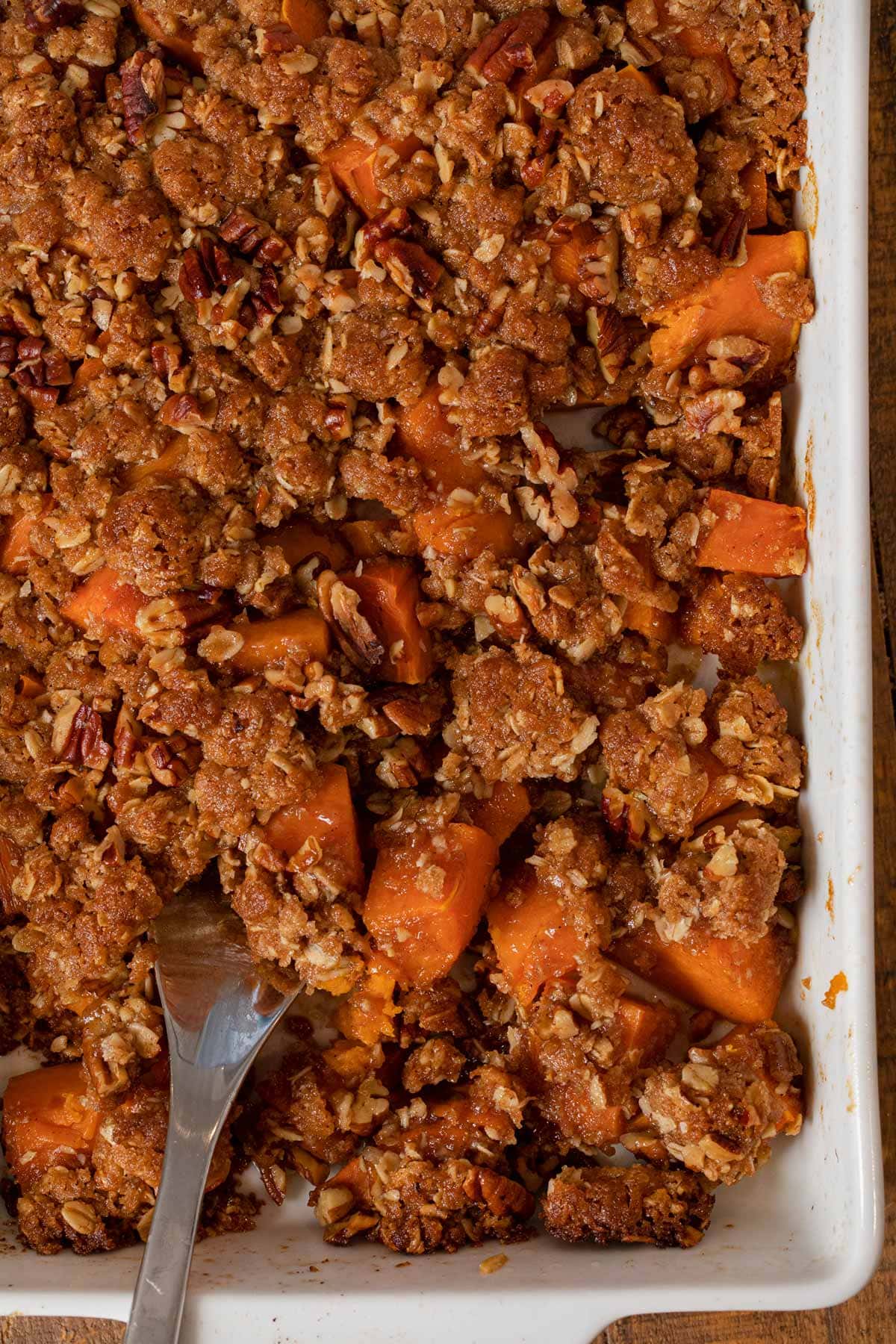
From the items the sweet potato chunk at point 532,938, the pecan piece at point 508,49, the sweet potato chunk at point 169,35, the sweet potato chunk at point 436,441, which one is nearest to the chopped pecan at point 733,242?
the pecan piece at point 508,49

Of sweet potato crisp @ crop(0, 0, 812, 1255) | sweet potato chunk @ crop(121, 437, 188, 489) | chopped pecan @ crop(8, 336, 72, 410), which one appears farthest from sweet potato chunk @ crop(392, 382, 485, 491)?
chopped pecan @ crop(8, 336, 72, 410)

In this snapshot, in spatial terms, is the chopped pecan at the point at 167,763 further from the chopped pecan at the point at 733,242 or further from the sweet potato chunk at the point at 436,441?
the chopped pecan at the point at 733,242

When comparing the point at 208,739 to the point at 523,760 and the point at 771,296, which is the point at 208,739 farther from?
the point at 771,296

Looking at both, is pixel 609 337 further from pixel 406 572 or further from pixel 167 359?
pixel 167 359

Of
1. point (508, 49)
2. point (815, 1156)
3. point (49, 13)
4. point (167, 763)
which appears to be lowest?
point (815, 1156)

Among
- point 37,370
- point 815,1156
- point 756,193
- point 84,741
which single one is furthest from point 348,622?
point 815,1156

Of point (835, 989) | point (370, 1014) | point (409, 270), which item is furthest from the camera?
point (370, 1014)

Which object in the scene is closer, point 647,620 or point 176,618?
point 176,618
